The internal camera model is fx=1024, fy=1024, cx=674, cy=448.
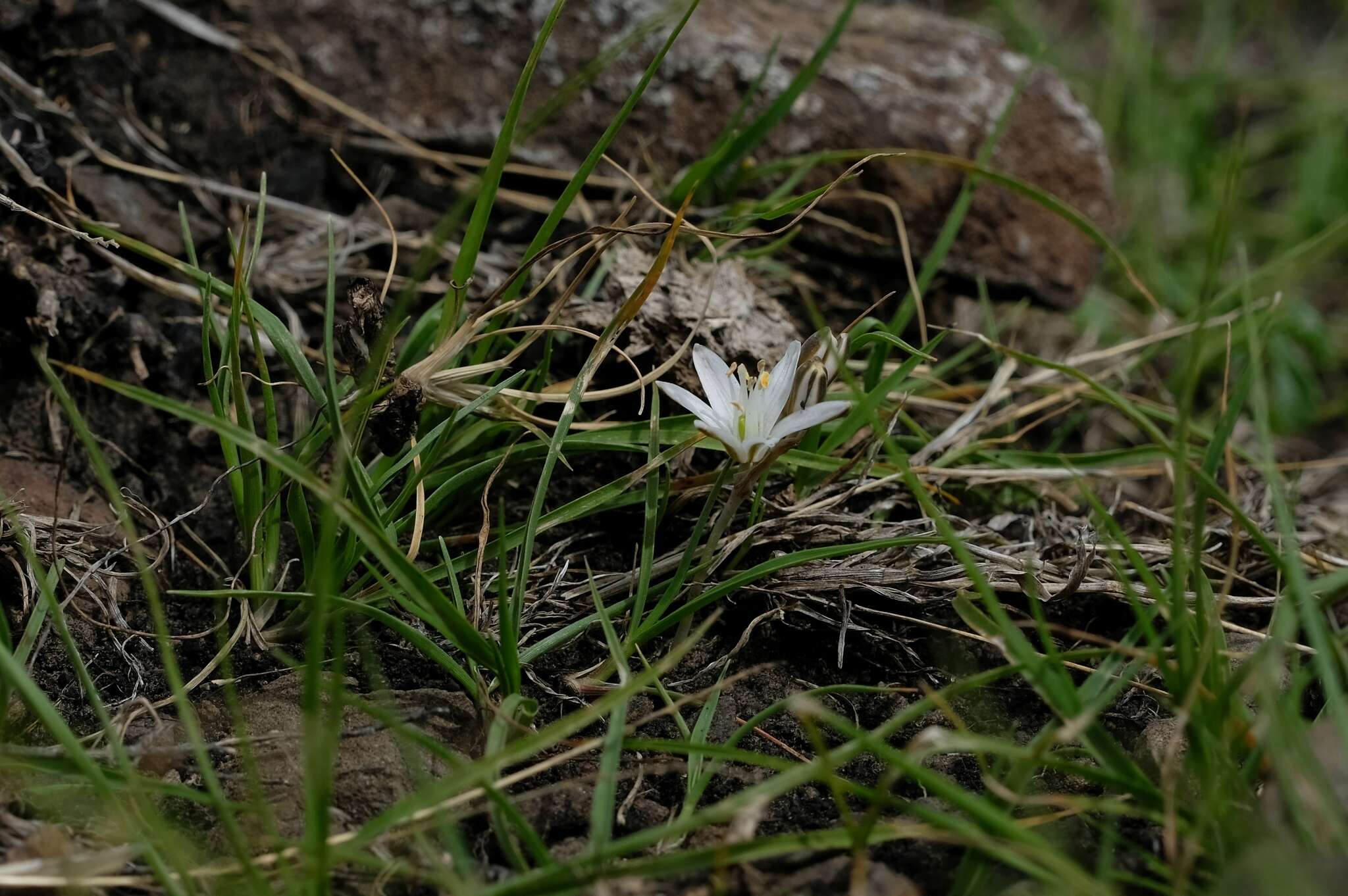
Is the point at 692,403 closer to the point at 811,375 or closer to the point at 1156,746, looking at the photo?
the point at 811,375

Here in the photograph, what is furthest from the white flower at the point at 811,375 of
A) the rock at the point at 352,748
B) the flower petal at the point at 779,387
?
the rock at the point at 352,748

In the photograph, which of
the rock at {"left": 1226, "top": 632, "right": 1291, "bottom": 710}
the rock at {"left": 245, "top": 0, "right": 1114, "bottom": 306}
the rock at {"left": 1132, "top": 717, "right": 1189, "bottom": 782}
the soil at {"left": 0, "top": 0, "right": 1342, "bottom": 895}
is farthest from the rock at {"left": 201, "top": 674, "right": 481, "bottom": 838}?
the rock at {"left": 245, "top": 0, "right": 1114, "bottom": 306}

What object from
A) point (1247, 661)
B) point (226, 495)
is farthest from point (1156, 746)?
point (226, 495)

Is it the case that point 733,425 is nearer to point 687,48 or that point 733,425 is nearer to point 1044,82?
point 687,48

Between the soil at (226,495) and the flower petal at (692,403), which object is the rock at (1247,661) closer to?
the soil at (226,495)

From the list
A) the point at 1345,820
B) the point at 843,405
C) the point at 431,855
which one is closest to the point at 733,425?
the point at 843,405

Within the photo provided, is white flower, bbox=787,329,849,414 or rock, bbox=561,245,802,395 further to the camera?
rock, bbox=561,245,802,395

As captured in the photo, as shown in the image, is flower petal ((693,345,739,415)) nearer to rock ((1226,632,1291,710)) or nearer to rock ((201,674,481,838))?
rock ((201,674,481,838))
